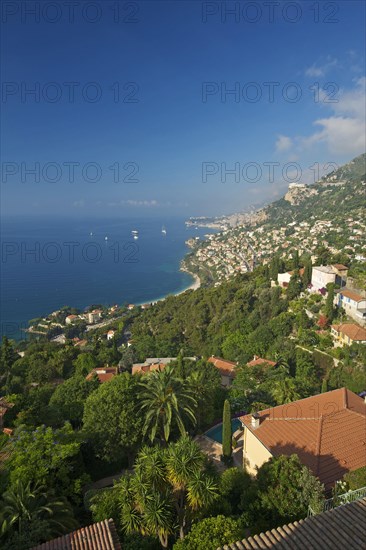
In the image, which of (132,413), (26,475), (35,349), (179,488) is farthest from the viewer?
(35,349)

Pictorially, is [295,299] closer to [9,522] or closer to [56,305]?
[9,522]

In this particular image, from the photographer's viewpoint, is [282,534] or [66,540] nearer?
[282,534]

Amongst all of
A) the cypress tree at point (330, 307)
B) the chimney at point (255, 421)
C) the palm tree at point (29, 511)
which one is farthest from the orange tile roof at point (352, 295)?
the palm tree at point (29, 511)

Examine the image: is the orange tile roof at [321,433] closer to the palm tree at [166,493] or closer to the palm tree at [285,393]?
the palm tree at [285,393]

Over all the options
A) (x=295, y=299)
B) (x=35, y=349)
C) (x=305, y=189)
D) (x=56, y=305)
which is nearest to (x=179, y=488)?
(x=295, y=299)

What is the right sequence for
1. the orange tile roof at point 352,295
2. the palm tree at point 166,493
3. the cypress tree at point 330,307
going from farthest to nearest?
the cypress tree at point 330,307 < the orange tile roof at point 352,295 < the palm tree at point 166,493

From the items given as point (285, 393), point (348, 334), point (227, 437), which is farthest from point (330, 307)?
point (227, 437)

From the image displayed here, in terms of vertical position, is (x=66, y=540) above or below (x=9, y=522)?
above
